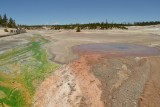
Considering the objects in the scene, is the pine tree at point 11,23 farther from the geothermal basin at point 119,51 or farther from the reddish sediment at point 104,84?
the reddish sediment at point 104,84

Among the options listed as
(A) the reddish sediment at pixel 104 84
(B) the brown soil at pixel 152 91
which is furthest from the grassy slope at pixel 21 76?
(B) the brown soil at pixel 152 91

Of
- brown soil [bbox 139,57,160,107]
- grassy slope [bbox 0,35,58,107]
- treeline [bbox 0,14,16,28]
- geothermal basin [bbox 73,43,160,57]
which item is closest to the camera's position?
brown soil [bbox 139,57,160,107]

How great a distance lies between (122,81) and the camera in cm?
1680

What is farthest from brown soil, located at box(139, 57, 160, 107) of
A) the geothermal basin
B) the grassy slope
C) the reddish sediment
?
the grassy slope

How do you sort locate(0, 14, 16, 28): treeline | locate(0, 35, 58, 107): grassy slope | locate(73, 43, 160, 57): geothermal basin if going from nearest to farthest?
locate(0, 35, 58, 107): grassy slope → locate(73, 43, 160, 57): geothermal basin → locate(0, 14, 16, 28): treeline

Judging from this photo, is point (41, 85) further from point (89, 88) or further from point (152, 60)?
point (152, 60)

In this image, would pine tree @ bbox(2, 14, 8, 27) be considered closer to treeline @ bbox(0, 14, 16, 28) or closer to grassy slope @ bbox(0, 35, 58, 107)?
treeline @ bbox(0, 14, 16, 28)

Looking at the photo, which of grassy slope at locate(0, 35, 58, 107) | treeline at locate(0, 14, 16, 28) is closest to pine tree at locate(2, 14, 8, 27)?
treeline at locate(0, 14, 16, 28)

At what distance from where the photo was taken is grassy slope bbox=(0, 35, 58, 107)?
55.2 feet

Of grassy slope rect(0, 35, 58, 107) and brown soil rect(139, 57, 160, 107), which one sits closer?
brown soil rect(139, 57, 160, 107)

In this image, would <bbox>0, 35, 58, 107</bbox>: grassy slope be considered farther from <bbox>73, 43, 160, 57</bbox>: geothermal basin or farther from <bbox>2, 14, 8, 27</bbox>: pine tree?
<bbox>2, 14, 8, 27</bbox>: pine tree

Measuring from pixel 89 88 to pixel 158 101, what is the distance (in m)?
3.70

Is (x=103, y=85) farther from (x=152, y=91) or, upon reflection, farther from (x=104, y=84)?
(x=152, y=91)

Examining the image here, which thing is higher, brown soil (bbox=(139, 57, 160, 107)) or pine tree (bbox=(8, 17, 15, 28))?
pine tree (bbox=(8, 17, 15, 28))
